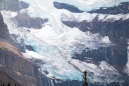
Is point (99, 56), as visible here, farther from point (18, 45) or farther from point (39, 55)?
point (18, 45)

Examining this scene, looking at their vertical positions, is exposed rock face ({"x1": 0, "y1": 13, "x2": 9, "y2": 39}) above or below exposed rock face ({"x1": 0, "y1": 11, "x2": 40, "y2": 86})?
above

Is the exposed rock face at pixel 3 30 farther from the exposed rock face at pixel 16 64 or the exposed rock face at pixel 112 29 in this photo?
the exposed rock face at pixel 112 29

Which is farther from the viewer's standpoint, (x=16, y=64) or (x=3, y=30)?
(x=3, y=30)

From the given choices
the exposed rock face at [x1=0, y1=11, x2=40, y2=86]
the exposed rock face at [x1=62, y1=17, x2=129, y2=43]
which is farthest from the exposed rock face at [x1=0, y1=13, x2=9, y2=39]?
the exposed rock face at [x1=62, y1=17, x2=129, y2=43]

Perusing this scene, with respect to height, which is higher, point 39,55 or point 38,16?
point 38,16

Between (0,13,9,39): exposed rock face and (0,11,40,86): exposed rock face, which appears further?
(0,13,9,39): exposed rock face

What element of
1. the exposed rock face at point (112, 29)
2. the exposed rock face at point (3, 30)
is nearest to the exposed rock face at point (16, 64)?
the exposed rock face at point (3, 30)

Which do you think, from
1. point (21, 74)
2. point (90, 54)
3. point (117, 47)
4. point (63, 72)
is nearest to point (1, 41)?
point (21, 74)

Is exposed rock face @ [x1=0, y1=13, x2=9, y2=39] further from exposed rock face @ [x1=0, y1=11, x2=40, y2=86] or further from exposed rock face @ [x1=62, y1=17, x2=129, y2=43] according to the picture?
exposed rock face @ [x1=62, y1=17, x2=129, y2=43]
